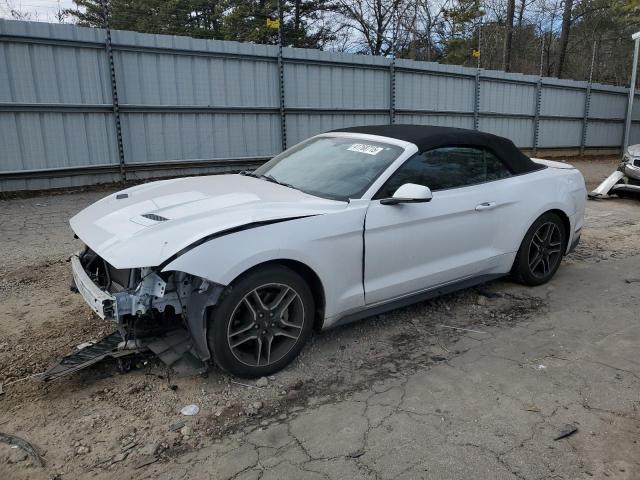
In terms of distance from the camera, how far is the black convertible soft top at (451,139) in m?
4.15

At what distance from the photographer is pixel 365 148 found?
414cm

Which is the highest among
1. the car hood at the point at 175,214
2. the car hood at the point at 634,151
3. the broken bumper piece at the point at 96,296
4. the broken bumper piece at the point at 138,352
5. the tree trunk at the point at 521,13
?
the tree trunk at the point at 521,13

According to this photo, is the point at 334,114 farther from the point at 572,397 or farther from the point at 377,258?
the point at 572,397

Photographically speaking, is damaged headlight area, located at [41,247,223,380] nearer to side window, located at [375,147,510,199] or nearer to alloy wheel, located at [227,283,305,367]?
alloy wheel, located at [227,283,305,367]

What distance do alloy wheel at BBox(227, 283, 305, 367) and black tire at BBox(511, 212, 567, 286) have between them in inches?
99.9

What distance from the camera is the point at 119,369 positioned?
3307mm

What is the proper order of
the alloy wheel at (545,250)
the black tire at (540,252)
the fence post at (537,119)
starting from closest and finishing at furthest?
the black tire at (540,252)
the alloy wheel at (545,250)
the fence post at (537,119)

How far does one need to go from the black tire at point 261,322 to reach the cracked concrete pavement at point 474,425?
0.45 meters

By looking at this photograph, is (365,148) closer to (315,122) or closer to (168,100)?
(168,100)

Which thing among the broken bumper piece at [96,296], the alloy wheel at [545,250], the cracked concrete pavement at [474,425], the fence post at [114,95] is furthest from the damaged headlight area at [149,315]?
the fence post at [114,95]

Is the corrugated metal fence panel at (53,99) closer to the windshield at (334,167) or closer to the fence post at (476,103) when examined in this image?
the windshield at (334,167)

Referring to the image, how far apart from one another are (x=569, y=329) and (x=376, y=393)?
1.93 m

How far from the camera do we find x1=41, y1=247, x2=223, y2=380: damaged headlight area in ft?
9.68

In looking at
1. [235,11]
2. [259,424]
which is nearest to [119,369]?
[259,424]
